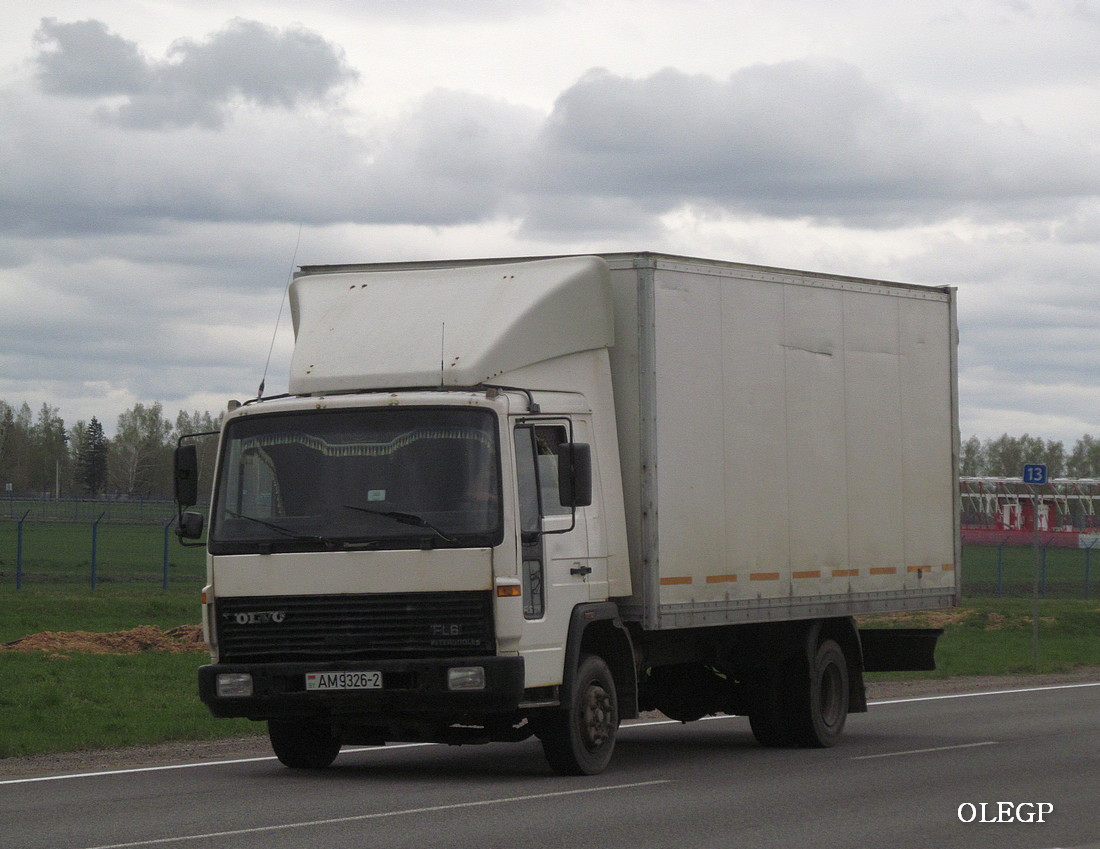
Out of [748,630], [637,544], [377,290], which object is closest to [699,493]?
[637,544]

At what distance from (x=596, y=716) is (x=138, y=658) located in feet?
37.4

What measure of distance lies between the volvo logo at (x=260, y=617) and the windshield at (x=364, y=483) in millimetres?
436

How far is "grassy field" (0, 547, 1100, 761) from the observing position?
16094mm

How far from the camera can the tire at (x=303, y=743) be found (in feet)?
42.5

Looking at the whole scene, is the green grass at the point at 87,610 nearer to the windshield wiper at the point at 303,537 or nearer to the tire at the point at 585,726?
the windshield wiper at the point at 303,537

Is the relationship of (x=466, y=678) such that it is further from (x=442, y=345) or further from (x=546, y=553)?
(x=442, y=345)

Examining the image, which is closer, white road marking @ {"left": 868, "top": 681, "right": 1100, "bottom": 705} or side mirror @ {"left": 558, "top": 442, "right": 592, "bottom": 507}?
side mirror @ {"left": 558, "top": 442, "right": 592, "bottom": 507}

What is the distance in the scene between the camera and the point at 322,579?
1158 centimetres

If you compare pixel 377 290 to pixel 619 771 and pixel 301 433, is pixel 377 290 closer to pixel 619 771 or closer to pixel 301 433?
pixel 301 433

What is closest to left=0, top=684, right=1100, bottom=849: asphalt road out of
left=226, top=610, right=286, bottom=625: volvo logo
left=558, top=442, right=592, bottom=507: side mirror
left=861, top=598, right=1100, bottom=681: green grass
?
left=226, top=610, right=286, bottom=625: volvo logo

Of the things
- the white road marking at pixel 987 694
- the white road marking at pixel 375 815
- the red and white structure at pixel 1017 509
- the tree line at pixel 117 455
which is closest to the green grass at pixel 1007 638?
the white road marking at pixel 987 694

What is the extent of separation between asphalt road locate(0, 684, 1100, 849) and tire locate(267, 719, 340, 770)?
155 mm

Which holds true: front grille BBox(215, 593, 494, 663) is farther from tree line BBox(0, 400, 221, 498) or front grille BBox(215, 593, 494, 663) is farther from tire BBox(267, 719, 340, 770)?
tree line BBox(0, 400, 221, 498)

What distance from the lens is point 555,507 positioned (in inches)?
475
